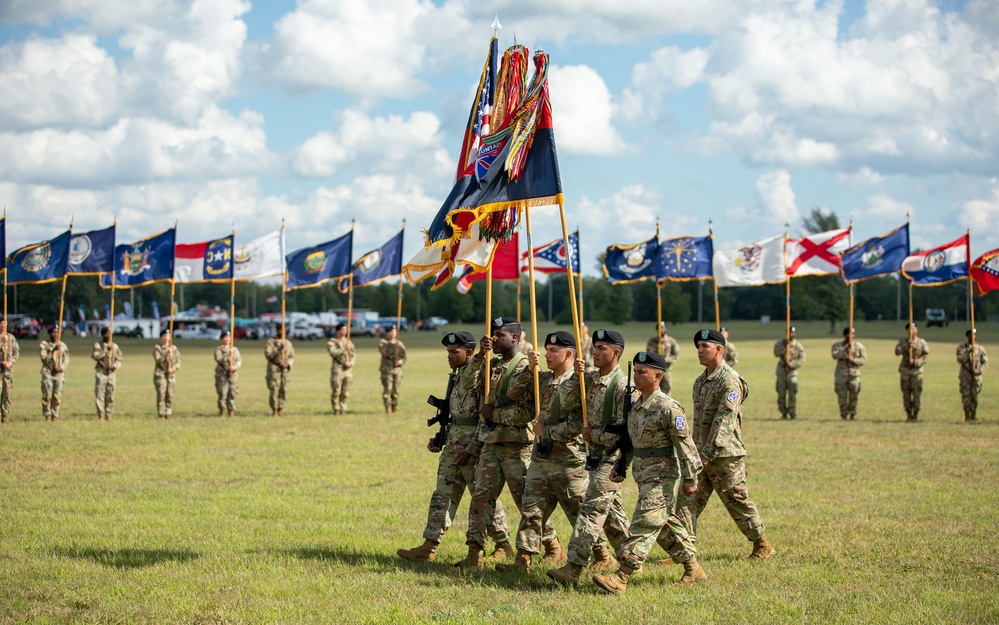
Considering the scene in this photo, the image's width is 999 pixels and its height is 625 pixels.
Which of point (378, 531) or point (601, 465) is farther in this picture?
point (378, 531)

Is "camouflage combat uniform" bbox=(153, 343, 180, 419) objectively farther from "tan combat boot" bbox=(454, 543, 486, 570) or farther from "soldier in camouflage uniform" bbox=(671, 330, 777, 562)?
"soldier in camouflage uniform" bbox=(671, 330, 777, 562)

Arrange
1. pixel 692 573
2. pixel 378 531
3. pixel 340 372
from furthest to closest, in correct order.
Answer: pixel 340 372
pixel 378 531
pixel 692 573

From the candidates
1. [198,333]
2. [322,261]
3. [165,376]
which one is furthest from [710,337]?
[198,333]

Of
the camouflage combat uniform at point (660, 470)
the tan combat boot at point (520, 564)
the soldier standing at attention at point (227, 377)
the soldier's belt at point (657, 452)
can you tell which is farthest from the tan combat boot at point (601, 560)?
the soldier standing at attention at point (227, 377)

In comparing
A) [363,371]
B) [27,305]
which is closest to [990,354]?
[363,371]

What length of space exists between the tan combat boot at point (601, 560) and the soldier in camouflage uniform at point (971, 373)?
15.6m

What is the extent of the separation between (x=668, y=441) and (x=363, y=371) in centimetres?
3732

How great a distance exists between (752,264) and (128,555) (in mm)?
17867

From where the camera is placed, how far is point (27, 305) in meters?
123

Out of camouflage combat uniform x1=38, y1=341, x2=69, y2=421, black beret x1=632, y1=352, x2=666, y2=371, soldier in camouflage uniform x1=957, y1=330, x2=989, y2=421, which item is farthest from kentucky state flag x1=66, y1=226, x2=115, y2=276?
soldier in camouflage uniform x1=957, y1=330, x2=989, y2=421

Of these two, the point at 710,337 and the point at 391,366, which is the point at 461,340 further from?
the point at 391,366

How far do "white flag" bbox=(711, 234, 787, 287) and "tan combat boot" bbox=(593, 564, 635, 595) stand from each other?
1619cm

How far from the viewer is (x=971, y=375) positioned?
21781mm

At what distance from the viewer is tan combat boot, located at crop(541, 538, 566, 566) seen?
9.52 metres
